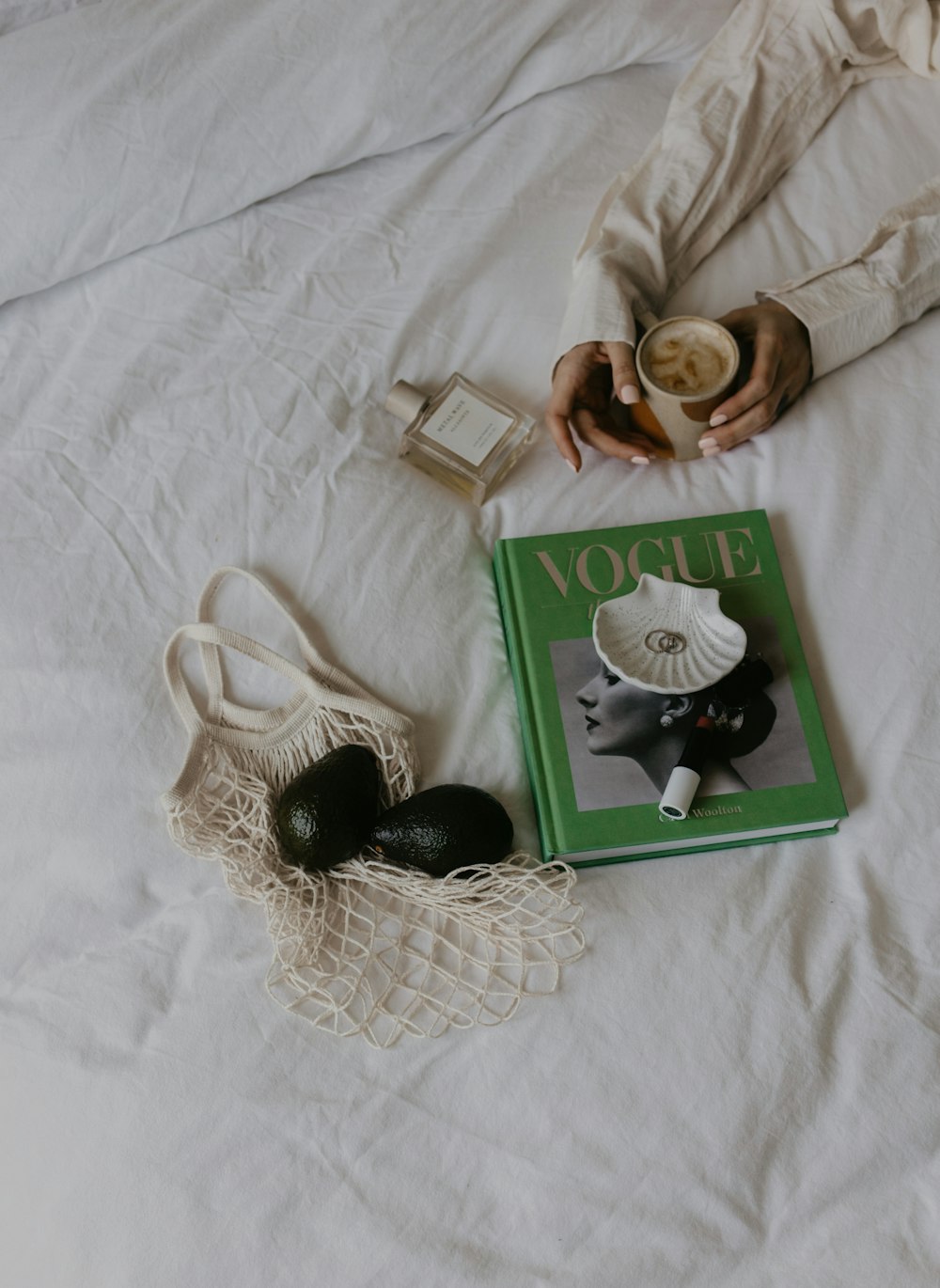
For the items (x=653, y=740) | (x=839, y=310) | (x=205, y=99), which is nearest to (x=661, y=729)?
(x=653, y=740)

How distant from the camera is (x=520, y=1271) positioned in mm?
591

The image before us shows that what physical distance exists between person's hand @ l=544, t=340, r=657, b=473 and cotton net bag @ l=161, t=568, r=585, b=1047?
0.92ft

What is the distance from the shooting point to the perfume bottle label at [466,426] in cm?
80

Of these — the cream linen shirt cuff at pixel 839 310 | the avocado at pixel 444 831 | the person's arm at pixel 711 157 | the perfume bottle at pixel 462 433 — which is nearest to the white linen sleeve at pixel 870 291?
the cream linen shirt cuff at pixel 839 310

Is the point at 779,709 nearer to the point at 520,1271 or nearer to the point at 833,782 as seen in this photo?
the point at 833,782

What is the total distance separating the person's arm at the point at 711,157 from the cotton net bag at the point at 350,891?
291 mm

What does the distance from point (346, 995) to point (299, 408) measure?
47 centimetres

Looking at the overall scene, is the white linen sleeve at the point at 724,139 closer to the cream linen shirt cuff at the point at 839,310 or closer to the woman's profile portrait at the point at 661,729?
the cream linen shirt cuff at the point at 839,310

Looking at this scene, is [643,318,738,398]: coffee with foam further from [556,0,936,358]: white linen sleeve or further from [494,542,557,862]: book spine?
[494,542,557,862]: book spine

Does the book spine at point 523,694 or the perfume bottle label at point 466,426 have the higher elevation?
the perfume bottle label at point 466,426

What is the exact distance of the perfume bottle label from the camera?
2.64 feet

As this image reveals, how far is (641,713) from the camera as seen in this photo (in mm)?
709

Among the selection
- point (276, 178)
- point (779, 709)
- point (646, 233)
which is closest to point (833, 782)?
point (779, 709)

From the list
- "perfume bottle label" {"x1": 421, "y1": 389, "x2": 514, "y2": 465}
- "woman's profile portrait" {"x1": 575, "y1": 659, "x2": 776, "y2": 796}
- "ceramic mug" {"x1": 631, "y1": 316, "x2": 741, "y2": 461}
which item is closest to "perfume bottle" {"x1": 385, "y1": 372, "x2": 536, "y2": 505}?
"perfume bottle label" {"x1": 421, "y1": 389, "x2": 514, "y2": 465}
